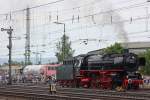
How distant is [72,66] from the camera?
4566cm

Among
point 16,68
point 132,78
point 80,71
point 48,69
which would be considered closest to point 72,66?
point 80,71

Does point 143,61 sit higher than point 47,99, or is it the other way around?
point 143,61

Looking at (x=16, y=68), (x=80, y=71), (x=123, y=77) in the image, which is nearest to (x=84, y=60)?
Answer: (x=80, y=71)

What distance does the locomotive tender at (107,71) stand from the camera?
38.8 meters

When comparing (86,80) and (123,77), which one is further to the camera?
(86,80)

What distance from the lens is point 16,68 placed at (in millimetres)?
97188

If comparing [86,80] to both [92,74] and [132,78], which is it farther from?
[132,78]

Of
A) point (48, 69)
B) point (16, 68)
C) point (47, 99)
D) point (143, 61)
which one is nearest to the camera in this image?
point (47, 99)

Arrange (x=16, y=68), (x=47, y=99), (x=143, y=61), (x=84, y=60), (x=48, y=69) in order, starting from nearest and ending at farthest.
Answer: (x=47, y=99) → (x=143, y=61) → (x=84, y=60) → (x=48, y=69) → (x=16, y=68)

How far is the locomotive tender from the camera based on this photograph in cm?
3884

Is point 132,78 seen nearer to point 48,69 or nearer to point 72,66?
point 72,66

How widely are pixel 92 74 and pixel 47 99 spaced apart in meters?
16.7

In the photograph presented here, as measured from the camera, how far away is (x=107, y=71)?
40188 mm

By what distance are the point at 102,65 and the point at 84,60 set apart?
341 cm
